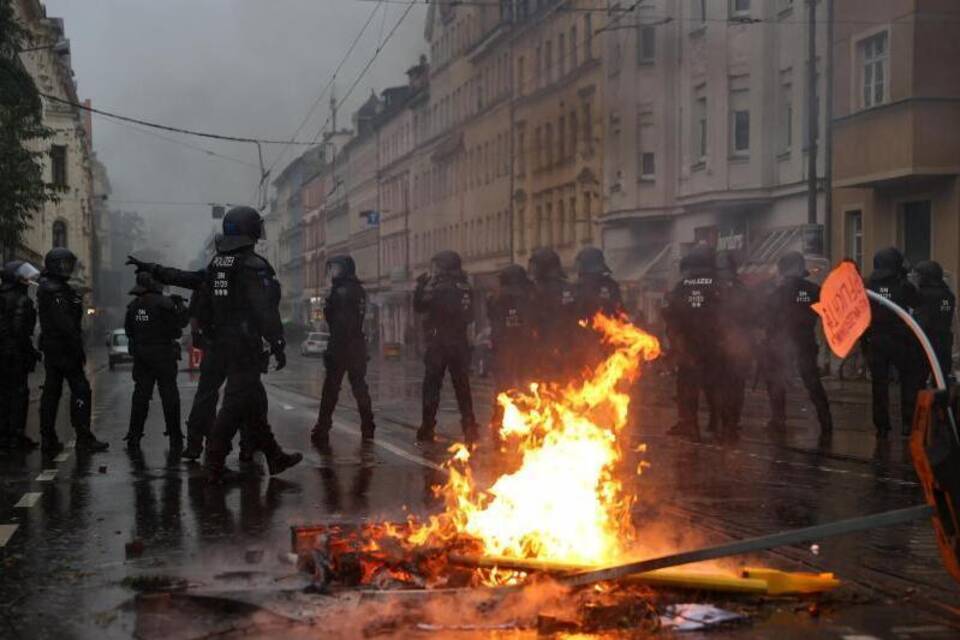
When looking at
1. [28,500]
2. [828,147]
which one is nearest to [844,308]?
[28,500]

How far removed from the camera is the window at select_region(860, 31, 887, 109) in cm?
2591

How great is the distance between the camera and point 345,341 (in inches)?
508

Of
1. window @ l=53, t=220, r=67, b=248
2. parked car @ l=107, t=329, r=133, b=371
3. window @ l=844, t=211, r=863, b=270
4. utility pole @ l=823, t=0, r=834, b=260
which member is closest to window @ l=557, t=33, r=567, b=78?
utility pole @ l=823, t=0, r=834, b=260

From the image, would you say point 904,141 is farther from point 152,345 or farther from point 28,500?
point 28,500

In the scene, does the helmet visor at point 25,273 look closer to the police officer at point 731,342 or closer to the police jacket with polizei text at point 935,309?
the police officer at point 731,342

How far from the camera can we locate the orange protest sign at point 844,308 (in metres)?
6.18

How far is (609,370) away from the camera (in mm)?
7992

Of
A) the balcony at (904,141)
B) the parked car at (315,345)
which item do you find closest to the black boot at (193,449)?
the balcony at (904,141)

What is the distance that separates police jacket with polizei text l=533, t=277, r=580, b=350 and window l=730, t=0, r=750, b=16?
19106 mm

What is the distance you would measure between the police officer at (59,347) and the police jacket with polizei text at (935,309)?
7.86 m

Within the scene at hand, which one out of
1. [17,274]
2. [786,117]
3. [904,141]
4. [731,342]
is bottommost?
[731,342]

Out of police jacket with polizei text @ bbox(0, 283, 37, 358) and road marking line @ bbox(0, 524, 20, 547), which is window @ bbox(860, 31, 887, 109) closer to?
police jacket with polizei text @ bbox(0, 283, 37, 358)

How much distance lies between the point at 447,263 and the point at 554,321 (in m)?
1.10

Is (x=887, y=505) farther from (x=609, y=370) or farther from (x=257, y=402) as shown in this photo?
(x=257, y=402)
